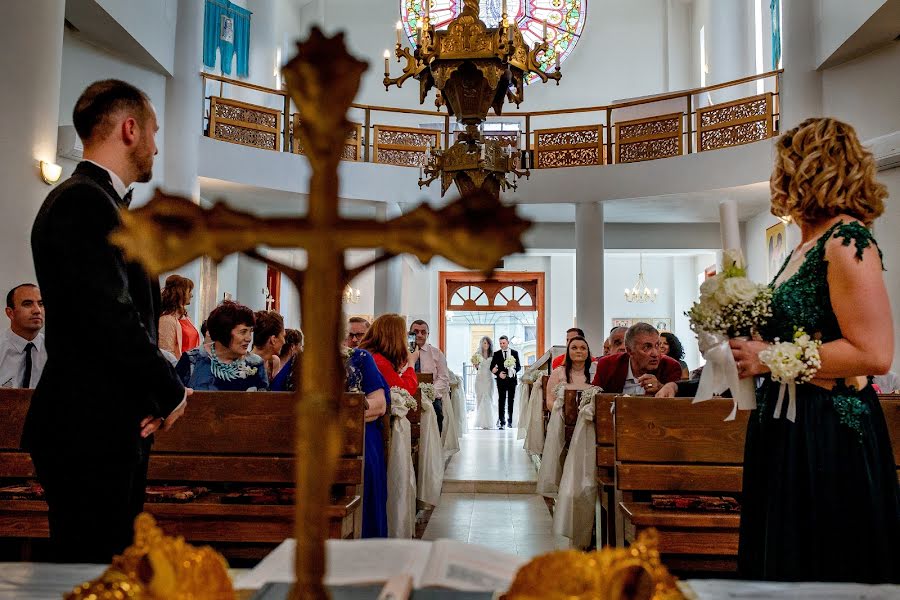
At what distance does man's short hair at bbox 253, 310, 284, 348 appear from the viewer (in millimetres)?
4805

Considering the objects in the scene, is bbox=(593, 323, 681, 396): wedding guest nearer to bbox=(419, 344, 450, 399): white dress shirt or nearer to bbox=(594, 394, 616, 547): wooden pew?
bbox=(594, 394, 616, 547): wooden pew

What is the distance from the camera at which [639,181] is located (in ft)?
38.5

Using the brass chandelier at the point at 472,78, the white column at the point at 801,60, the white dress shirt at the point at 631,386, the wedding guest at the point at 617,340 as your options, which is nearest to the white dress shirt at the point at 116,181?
the brass chandelier at the point at 472,78

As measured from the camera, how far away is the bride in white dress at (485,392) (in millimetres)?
15172

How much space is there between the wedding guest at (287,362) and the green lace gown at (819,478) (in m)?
2.38

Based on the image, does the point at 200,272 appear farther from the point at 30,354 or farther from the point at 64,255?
the point at 64,255

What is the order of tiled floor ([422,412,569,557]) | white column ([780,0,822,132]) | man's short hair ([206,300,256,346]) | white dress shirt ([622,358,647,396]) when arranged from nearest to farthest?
man's short hair ([206,300,256,346])
tiled floor ([422,412,569,557])
white dress shirt ([622,358,647,396])
white column ([780,0,822,132])

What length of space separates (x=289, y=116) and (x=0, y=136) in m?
6.83

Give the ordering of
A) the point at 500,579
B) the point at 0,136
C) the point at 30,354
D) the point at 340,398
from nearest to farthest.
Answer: the point at 340,398
the point at 500,579
the point at 30,354
the point at 0,136

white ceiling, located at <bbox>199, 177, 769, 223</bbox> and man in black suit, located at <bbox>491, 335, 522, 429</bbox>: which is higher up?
white ceiling, located at <bbox>199, 177, 769, 223</bbox>

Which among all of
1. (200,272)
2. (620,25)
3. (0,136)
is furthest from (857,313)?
(620,25)

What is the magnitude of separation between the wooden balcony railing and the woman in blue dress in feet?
23.0

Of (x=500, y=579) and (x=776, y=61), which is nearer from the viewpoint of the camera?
(x=500, y=579)

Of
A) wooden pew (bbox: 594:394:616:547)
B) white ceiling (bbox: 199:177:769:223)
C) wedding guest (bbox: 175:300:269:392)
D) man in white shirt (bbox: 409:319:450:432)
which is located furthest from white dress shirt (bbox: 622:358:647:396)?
white ceiling (bbox: 199:177:769:223)
